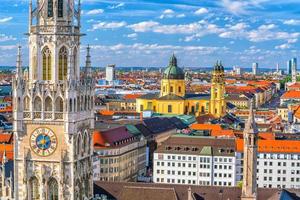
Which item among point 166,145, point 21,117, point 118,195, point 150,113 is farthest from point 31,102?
point 150,113

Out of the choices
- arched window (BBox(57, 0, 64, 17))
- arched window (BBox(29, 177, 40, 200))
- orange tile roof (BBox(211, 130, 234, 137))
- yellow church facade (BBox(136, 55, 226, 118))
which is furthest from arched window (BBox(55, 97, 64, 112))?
yellow church facade (BBox(136, 55, 226, 118))

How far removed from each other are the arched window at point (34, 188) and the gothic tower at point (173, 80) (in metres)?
148

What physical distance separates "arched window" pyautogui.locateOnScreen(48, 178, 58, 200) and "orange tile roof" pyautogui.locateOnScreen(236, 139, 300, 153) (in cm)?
7614

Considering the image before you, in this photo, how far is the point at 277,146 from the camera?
376ft

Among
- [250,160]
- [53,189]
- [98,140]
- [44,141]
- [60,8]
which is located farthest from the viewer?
[98,140]

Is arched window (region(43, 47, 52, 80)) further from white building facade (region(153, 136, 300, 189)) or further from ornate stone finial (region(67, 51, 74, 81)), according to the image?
white building facade (region(153, 136, 300, 189))

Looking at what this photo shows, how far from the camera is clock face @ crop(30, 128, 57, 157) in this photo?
40.4 m

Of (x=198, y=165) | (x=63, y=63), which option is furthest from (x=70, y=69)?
(x=198, y=165)

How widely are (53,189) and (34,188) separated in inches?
56.0

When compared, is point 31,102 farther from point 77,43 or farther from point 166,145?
point 166,145

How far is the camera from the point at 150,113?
182 metres

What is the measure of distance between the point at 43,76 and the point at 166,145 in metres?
77.4

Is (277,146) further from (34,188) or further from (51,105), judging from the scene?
(51,105)

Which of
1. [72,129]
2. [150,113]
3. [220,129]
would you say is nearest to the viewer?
[72,129]
